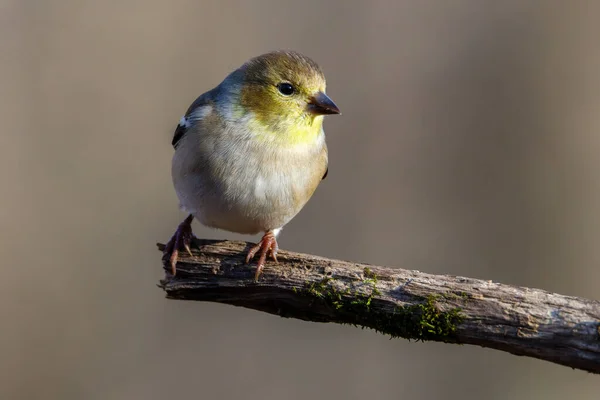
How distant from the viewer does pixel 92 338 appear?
6.31m

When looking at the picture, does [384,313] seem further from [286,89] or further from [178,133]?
[178,133]

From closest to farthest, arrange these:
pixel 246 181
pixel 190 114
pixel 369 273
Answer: pixel 369 273, pixel 246 181, pixel 190 114

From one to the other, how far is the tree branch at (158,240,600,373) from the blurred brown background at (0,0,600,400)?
8.13 feet

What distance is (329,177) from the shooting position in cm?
664

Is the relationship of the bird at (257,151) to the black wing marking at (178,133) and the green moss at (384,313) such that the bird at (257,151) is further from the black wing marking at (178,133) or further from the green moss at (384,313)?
the green moss at (384,313)

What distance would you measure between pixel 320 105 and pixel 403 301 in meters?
1.34

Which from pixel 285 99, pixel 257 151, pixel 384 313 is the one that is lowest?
pixel 384 313

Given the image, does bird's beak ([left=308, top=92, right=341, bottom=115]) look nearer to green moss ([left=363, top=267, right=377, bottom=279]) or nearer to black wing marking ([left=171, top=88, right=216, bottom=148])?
black wing marking ([left=171, top=88, right=216, bottom=148])

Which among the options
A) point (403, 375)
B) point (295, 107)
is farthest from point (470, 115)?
point (295, 107)

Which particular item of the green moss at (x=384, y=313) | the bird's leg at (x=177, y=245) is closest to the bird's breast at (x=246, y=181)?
the bird's leg at (x=177, y=245)

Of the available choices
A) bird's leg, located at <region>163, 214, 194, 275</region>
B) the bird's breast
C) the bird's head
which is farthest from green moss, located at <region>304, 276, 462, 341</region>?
the bird's head

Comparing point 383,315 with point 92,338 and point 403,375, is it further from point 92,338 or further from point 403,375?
point 92,338

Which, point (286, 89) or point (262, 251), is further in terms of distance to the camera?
point (286, 89)

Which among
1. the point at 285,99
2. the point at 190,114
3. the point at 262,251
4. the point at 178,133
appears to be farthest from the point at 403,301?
the point at 178,133
